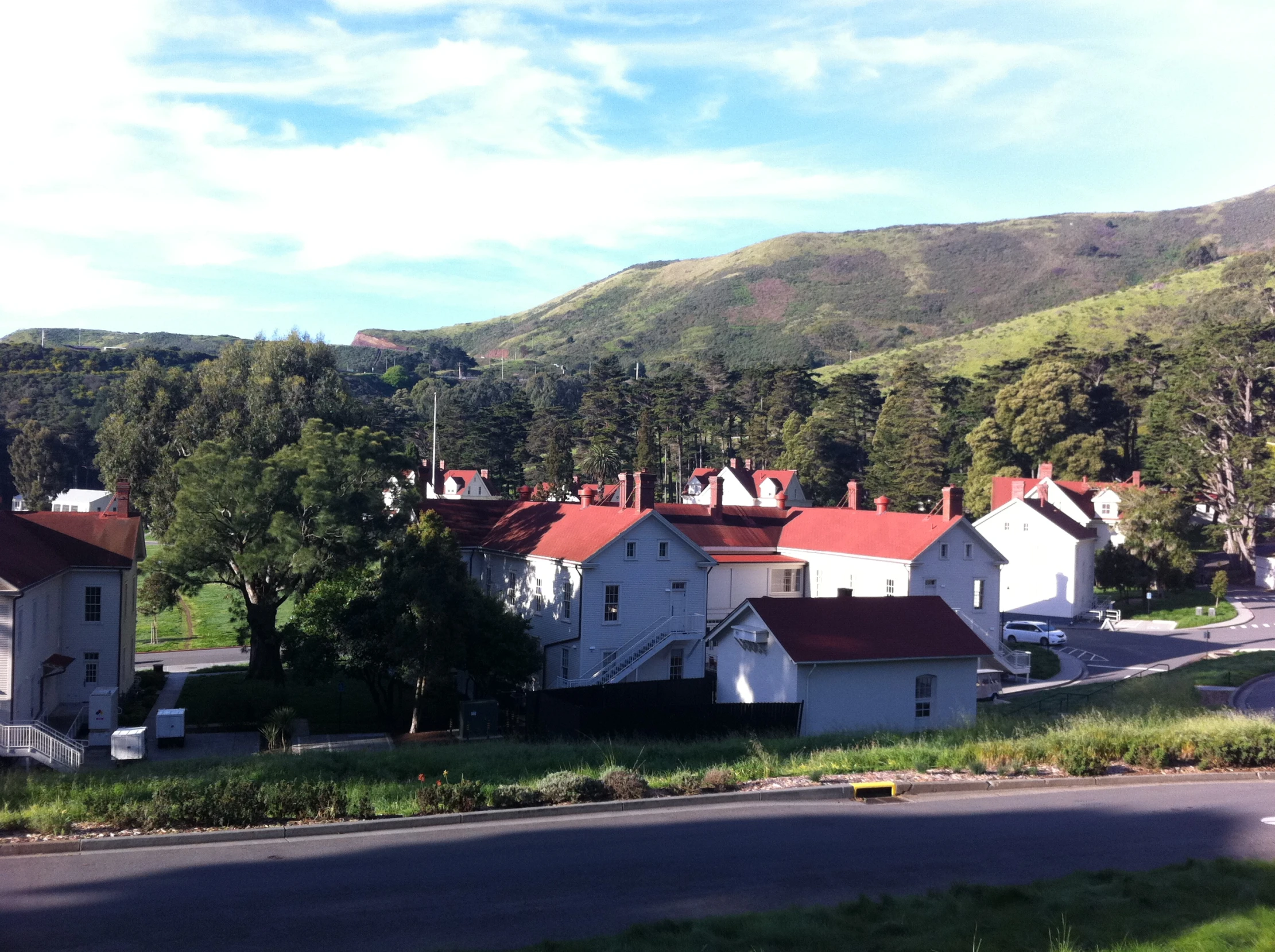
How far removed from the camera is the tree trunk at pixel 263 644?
41.1 meters

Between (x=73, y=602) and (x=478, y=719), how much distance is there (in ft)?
49.9

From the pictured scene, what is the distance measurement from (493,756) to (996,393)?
91.5 meters

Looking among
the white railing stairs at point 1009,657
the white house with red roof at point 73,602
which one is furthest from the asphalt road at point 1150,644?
the white house with red roof at point 73,602

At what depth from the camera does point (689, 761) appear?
20.2 meters

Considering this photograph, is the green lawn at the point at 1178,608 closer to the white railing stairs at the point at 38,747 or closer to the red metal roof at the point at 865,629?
the red metal roof at the point at 865,629

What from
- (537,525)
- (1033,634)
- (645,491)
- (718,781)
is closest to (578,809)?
(718,781)

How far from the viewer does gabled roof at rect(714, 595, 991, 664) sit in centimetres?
3028

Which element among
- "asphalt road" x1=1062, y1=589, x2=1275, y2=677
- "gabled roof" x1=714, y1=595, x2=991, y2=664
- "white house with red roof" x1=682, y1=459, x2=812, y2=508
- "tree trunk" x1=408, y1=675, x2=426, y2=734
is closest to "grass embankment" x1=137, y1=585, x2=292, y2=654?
"tree trunk" x1=408, y1=675, x2=426, y2=734

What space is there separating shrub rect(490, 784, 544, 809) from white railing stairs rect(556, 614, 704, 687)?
74.8 feet

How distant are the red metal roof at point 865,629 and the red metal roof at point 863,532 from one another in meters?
13.3

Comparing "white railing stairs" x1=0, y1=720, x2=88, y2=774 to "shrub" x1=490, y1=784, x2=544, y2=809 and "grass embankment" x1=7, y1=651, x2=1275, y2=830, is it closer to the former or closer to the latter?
"grass embankment" x1=7, y1=651, x2=1275, y2=830

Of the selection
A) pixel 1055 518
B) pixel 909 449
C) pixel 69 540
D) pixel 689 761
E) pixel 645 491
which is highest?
A: pixel 909 449

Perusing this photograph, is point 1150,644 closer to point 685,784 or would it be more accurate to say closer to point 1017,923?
point 685,784

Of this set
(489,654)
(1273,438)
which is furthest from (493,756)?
(1273,438)
